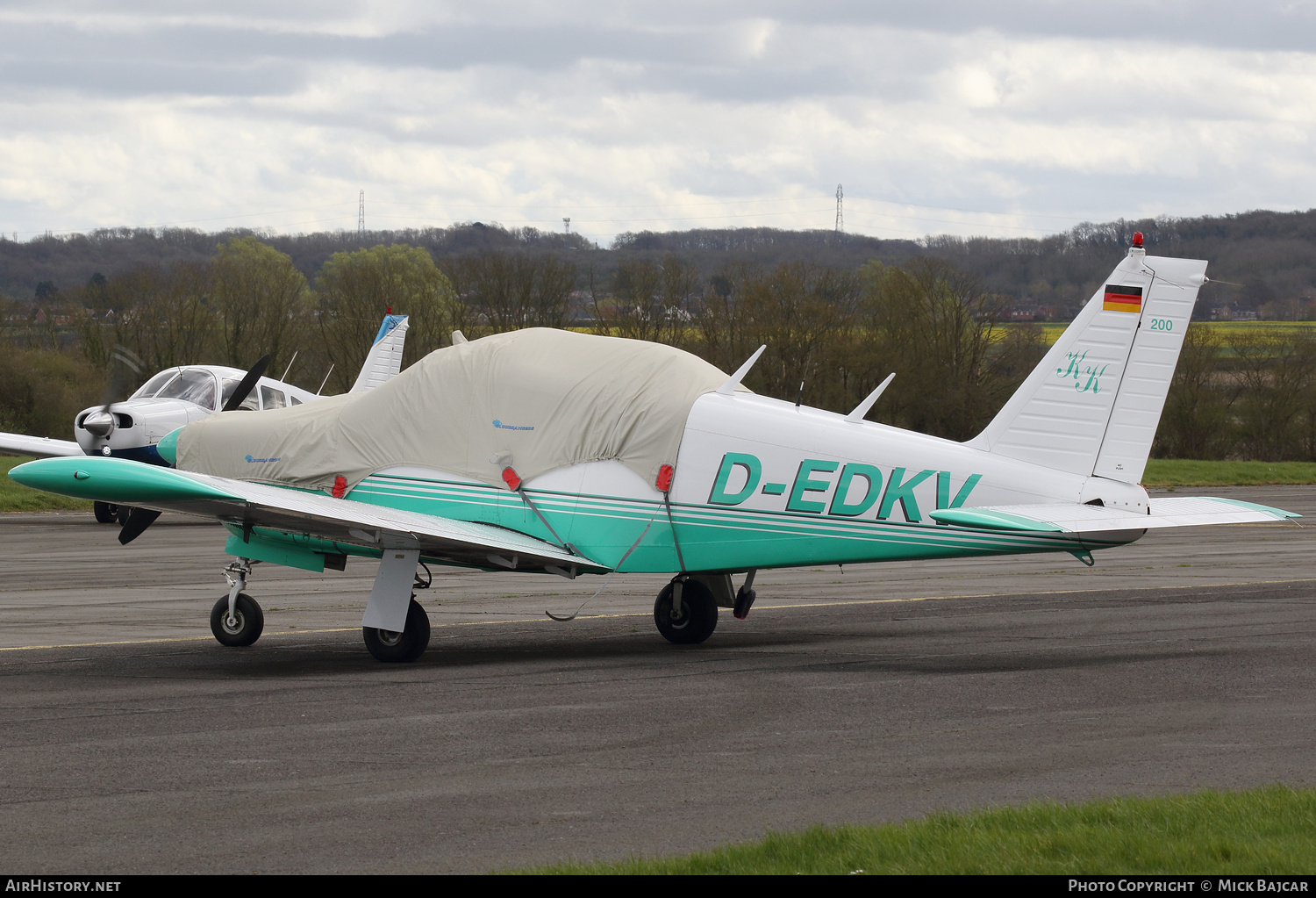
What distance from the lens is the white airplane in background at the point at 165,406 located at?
85.5 feet

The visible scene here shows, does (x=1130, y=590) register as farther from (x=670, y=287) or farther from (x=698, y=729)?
(x=670, y=287)

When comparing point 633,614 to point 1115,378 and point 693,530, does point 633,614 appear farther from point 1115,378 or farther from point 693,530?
point 1115,378

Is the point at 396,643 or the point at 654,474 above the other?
the point at 654,474

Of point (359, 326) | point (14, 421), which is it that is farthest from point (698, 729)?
point (359, 326)

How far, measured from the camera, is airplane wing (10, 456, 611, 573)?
35.3 feet

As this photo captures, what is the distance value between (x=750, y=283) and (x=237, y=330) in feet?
76.8

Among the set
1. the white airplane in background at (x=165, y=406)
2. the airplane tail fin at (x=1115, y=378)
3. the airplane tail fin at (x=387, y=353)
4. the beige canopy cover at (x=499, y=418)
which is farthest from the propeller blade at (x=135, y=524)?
the airplane tail fin at (x=387, y=353)

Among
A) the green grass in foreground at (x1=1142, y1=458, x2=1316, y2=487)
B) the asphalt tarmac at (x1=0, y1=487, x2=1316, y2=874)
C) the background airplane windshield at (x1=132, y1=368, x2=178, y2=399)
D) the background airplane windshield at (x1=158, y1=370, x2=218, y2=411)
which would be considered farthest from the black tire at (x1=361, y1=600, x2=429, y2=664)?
the green grass in foreground at (x1=1142, y1=458, x2=1316, y2=487)

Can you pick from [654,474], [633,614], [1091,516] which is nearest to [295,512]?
[654,474]

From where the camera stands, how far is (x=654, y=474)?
41.0 ft

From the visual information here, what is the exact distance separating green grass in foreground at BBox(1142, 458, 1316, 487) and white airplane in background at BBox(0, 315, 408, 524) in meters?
27.3

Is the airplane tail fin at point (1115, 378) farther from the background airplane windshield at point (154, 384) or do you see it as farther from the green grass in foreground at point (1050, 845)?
→ the background airplane windshield at point (154, 384)

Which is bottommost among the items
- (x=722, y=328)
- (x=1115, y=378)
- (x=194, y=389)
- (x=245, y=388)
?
(x=194, y=389)

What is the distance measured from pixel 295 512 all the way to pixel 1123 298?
23.9ft
